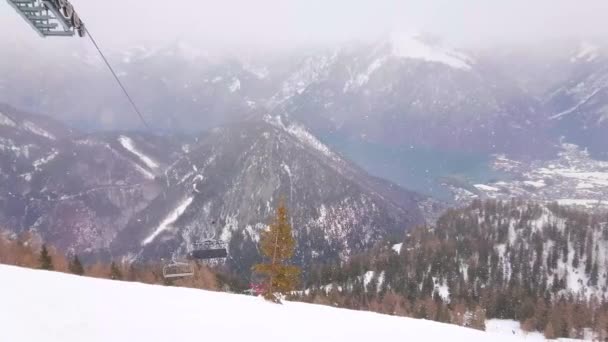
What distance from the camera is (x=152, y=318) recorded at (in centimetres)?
Answer: 1505

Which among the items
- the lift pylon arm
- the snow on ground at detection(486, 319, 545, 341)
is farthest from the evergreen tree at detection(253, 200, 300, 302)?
the snow on ground at detection(486, 319, 545, 341)

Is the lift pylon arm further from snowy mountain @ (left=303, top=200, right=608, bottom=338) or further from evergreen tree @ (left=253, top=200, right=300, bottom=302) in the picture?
snowy mountain @ (left=303, top=200, right=608, bottom=338)

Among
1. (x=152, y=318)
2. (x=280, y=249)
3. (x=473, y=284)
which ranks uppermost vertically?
(x=473, y=284)

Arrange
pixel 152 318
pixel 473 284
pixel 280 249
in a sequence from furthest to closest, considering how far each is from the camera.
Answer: pixel 473 284
pixel 280 249
pixel 152 318

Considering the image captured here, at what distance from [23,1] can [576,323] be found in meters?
144

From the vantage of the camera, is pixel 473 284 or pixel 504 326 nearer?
pixel 504 326

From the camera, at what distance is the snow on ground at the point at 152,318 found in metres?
12.4

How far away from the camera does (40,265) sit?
204 feet

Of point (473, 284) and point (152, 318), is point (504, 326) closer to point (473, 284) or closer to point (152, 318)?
point (473, 284)

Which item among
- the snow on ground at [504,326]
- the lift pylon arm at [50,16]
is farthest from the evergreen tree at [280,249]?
the snow on ground at [504,326]

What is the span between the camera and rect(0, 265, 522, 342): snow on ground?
1236 cm

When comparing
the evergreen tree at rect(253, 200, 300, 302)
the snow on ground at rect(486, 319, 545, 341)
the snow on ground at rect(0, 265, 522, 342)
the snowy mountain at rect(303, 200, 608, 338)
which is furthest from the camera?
the snowy mountain at rect(303, 200, 608, 338)

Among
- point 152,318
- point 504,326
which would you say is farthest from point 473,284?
point 152,318

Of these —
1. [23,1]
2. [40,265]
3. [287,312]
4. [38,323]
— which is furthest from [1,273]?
[40,265]
